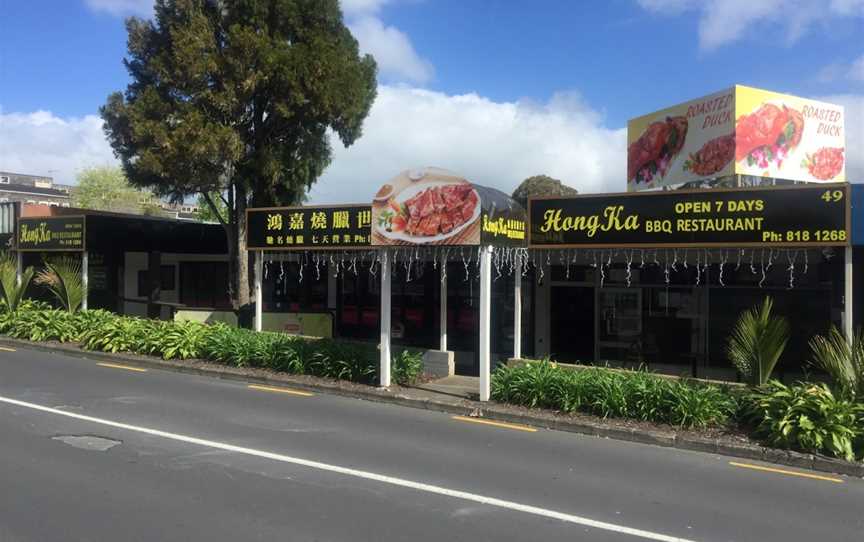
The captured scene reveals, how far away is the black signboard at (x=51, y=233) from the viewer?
19203 millimetres

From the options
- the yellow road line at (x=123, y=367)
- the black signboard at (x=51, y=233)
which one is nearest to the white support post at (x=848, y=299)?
the yellow road line at (x=123, y=367)

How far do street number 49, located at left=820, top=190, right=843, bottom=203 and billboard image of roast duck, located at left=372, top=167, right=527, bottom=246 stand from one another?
4.64m

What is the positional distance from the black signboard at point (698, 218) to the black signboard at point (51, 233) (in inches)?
539

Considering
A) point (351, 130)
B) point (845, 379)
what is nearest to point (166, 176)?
point (351, 130)

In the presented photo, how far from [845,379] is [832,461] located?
153cm

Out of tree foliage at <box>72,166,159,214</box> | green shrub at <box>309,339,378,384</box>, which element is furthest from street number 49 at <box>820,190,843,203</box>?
tree foliage at <box>72,166,159,214</box>

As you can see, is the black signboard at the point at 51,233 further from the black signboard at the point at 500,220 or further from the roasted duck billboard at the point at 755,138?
the roasted duck billboard at the point at 755,138

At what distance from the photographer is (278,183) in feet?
68.3

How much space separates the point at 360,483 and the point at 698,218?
660 centimetres

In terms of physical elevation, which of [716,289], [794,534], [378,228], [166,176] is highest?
[166,176]

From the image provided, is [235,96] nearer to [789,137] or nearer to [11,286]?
[11,286]

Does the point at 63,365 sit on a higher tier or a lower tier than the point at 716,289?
lower

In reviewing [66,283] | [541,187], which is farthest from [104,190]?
[66,283]

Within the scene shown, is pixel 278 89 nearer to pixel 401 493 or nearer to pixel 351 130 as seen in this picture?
pixel 351 130
